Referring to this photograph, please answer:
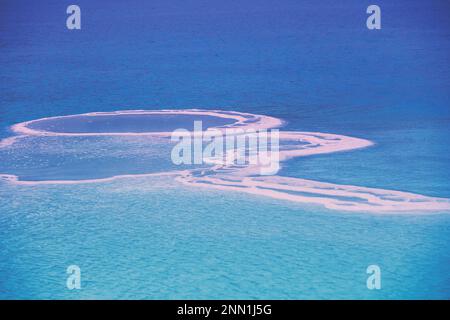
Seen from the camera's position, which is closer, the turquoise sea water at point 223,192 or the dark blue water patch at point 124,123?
the turquoise sea water at point 223,192

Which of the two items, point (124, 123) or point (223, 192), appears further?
point (124, 123)

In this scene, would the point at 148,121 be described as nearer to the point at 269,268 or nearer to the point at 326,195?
the point at 326,195

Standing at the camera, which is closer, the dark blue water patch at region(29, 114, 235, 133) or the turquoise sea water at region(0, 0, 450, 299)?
the turquoise sea water at region(0, 0, 450, 299)

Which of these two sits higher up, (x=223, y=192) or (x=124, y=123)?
(x=124, y=123)
